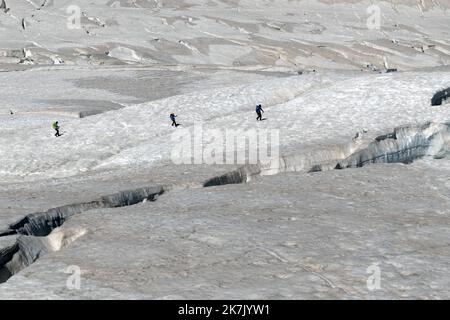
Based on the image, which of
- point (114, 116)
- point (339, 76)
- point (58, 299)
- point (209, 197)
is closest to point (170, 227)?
point (209, 197)

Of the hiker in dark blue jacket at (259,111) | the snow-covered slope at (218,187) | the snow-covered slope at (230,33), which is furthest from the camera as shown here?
the snow-covered slope at (230,33)

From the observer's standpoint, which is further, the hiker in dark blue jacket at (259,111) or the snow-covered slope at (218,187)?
the hiker in dark blue jacket at (259,111)

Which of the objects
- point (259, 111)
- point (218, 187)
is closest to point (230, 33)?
point (259, 111)

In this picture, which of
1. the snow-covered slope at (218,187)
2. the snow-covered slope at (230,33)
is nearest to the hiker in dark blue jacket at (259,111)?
the snow-covered slope at (218,187)

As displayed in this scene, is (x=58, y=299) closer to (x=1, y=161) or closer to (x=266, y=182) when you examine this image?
(x=266, y=182)

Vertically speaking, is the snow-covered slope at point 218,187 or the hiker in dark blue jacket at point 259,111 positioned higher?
the hiker in dark blue jacket at point 259,111

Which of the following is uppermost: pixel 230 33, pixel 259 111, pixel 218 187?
pixel 230 33

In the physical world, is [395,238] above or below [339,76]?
below

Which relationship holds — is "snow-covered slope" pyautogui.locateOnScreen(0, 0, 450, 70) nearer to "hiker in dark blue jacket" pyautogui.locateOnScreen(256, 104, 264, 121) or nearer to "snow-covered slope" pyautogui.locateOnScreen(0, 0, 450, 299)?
"snow-covered slope" pyautogui.locateOnScreen(0, 0, 450, 299)

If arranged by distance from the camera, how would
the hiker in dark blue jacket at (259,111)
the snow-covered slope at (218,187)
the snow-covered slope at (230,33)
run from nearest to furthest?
the snow-covered slope at (218,187)
the hiker in dark blue jacket at (259,111)
the snow-covered slope at (230,33)

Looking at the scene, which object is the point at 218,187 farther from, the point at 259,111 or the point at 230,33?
the point at 230,33

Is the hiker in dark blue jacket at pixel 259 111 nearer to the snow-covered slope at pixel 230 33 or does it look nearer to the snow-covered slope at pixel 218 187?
the snow-covered slope at pixel 218 187
